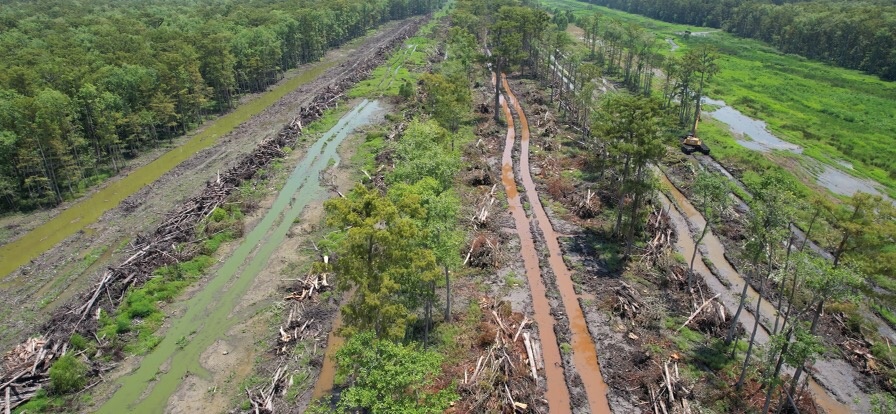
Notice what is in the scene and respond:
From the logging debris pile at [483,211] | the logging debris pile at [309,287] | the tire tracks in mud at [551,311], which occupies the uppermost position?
the logging debris pile at [483,211]

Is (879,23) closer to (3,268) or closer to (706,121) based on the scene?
(706,121)

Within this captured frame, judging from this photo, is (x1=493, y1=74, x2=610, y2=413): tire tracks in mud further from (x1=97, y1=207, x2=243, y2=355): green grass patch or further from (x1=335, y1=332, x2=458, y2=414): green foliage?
(x1=97, y1=207, x2=243, y2=355): green grass patch

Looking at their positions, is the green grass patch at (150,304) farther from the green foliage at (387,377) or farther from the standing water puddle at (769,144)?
the standing water puddle at (769,144)

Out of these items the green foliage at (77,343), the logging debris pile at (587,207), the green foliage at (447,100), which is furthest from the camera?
the green foliage at (447,100)

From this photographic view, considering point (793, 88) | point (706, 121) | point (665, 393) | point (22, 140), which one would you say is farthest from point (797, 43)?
point (22, 140)

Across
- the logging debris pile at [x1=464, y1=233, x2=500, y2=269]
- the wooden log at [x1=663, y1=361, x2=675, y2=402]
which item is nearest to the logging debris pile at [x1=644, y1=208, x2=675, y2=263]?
the logging debris pile at [x1=464, y1=233, x2=500, y2=269]

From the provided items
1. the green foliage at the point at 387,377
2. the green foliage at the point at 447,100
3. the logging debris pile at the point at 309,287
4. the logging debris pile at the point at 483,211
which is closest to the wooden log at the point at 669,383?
the green foliage at the point at 387,377
